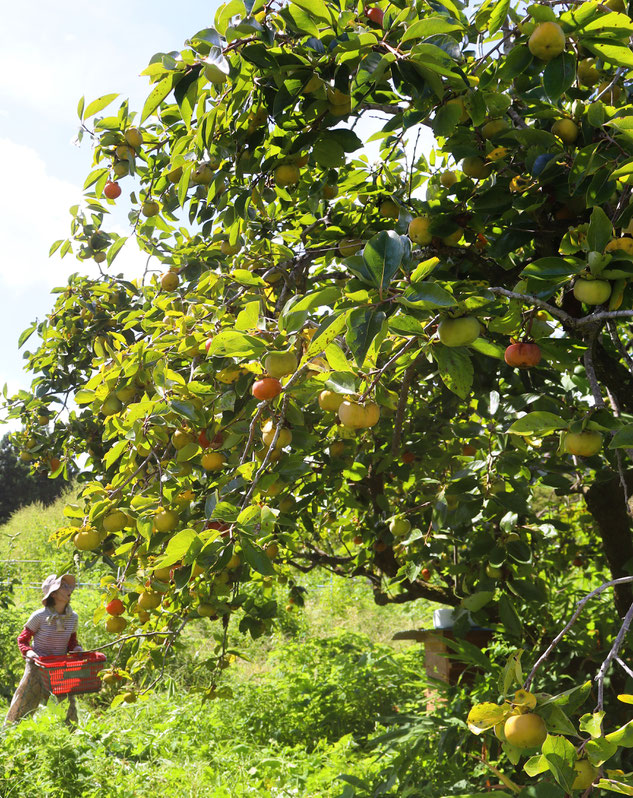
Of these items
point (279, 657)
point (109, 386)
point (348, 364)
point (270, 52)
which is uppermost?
point (270, 52)

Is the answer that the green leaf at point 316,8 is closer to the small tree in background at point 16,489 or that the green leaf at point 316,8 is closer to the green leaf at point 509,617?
the green leaf at point 509,617

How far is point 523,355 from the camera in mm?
1188

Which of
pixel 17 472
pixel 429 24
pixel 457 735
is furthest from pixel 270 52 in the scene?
pixel 17 472

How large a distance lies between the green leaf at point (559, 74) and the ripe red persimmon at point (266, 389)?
0.67 metres

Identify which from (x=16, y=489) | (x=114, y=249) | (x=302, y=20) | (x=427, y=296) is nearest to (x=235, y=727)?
→ (x=114, y=249)

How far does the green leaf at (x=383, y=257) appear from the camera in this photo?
91 cm

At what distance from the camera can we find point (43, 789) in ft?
9.41

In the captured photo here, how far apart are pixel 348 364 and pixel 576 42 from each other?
0.69 metres

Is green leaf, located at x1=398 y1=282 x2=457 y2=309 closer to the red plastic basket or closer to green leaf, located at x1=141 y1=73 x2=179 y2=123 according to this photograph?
green leaf, located at x1=141 y1=73 x2=179 y2=123

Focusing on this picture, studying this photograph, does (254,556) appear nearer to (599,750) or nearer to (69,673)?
(599,750)

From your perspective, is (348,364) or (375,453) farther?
(375,453)

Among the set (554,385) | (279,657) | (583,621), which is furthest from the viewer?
(279,657)

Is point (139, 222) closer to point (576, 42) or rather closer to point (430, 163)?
point (430, 163)

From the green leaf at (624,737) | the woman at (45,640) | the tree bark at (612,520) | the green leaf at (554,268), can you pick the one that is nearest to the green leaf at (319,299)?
the green leaf at (554,268)
